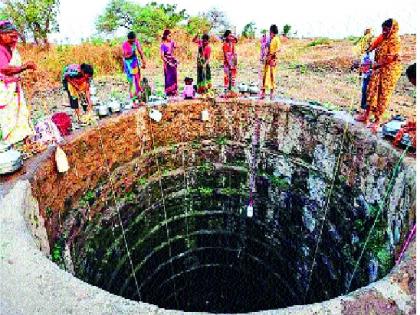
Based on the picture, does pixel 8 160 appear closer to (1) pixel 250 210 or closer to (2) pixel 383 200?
(1) pixel 250 210

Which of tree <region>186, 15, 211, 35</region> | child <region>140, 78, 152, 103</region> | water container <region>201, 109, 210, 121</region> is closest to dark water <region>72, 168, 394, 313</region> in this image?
water container <region>201, 109, 210, 121</region>

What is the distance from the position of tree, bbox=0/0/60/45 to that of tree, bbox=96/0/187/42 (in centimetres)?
364

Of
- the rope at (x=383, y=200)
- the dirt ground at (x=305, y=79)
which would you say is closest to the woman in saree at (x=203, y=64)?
the dirt ground at (x=305, y=79)

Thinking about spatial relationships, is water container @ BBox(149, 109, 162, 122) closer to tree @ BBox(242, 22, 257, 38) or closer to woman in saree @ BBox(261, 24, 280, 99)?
woman in saree @ BBox(261, 24, 280, 99)

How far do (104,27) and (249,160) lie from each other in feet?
53.6

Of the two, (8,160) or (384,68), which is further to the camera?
(384,68)

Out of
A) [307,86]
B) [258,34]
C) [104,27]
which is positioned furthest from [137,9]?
[307,86]

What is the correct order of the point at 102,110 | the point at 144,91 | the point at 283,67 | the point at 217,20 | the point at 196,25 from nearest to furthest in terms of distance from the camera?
1. the point at 102,110
2. the point at 144,91
3. the point at 283,67
4. the point at 196,25
5. the point at 217,20

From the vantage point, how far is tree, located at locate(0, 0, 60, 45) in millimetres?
13047

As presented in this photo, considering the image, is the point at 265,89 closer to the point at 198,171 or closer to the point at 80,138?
the point at 198,171

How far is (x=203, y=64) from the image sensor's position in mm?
6348

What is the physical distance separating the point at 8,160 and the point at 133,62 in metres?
2.79

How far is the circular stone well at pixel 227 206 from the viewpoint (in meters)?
4.36

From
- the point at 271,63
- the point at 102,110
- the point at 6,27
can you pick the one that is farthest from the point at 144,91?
the point at 6,27
